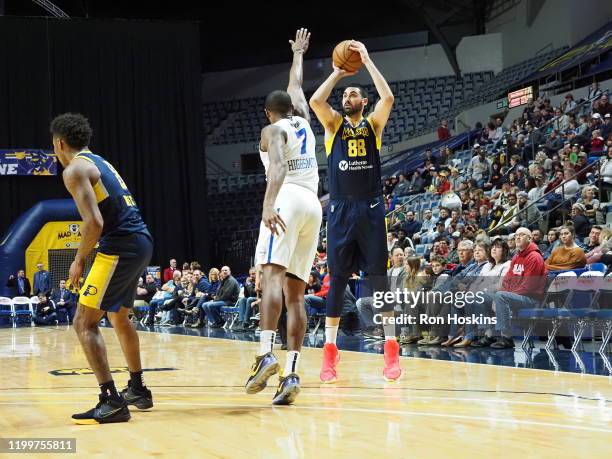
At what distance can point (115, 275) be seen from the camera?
13.9ft

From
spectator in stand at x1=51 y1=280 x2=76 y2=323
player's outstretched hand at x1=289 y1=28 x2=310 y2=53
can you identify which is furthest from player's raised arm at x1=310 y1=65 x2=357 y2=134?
spectator in stand at x1=51 y1=280 x2=76 y2=323

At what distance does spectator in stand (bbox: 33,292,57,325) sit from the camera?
16.8 meters

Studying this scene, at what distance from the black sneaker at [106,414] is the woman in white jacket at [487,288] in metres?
4.77

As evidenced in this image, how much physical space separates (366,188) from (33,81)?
17.5 m

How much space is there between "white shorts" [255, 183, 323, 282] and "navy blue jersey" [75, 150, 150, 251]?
2.32 ft

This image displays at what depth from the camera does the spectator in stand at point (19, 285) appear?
60.5ft

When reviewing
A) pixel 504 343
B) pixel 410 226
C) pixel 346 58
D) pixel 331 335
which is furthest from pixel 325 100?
pixel 410 226

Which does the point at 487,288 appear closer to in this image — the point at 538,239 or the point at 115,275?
the point at 538,239

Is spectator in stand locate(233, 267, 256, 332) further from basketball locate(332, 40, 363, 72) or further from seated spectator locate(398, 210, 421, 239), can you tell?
basketball locate(332, 40, 363, 72)

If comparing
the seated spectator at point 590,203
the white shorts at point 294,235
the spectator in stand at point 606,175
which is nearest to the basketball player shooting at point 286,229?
the white shorts at point 294,235

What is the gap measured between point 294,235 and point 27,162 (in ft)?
58.3

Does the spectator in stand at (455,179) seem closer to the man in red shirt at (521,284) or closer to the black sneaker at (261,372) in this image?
the man in red shirt at (521,284)

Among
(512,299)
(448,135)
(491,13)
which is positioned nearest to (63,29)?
(448,135)

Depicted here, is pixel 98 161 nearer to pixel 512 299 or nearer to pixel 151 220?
pixel 512 299
